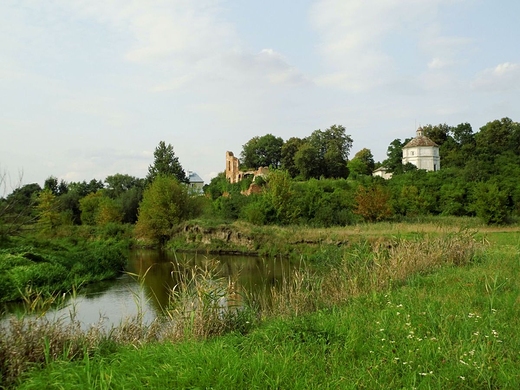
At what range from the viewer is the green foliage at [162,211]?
37.8 meters

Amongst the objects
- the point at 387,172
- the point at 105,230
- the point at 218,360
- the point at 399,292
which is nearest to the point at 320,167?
the point at 387,172

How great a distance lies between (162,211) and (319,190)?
13296 millimetres

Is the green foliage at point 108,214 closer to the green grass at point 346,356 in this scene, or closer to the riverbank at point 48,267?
the riverbank at point 48,267

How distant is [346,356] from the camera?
440 centimetres

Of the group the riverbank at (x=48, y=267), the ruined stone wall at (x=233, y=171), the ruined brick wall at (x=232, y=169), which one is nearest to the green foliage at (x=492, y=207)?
the riverbank at (x=48, y=267)

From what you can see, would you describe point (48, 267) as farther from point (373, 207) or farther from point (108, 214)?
point (108, 214)

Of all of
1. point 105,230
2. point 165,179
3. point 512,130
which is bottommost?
point 105,230

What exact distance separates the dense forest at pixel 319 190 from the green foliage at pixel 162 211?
83 mm

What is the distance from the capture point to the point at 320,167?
54844 millimetres

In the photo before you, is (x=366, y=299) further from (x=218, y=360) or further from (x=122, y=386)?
(x=122, y=386)

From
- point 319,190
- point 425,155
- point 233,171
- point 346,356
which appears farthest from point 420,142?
point 346,356

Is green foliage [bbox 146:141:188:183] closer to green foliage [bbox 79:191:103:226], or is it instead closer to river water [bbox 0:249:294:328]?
green foliage [bbox 79:191:103:226]

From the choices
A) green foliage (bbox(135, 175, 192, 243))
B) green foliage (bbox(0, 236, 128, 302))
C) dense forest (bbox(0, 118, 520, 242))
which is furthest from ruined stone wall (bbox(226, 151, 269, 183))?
green foliage (bbox(0, 236, 128, 302))

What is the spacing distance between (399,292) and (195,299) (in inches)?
124
